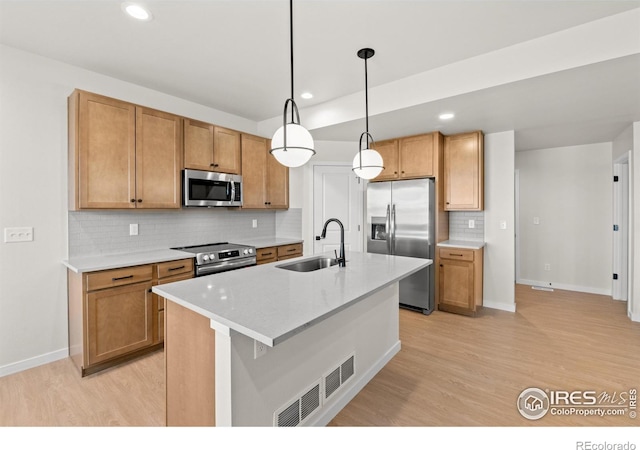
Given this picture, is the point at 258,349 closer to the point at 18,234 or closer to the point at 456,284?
the point at 18,234

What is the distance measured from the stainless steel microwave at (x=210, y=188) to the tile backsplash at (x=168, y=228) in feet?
1.13

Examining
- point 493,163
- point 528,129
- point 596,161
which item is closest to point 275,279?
point 493,163

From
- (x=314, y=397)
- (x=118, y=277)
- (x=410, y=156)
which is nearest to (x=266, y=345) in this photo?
(x=314, y=397)

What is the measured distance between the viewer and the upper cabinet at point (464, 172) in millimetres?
3904

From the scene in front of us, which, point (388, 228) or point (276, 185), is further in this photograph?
point (276, 185)

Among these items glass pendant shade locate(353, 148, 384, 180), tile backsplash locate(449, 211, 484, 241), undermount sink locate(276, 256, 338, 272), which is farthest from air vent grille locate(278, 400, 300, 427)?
tile backsplash locate(449, 211, 484, 241)

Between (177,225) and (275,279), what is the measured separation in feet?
7.04

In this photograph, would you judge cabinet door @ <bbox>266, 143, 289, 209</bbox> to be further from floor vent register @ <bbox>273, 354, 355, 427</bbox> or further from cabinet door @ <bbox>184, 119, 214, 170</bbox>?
floor vent register @ <bbox>273, 354, 355, 427</bbox>

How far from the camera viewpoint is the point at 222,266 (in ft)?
10.7

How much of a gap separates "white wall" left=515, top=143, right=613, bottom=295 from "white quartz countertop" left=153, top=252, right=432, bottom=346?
4.23 metres

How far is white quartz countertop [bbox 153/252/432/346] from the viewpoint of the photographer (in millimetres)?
1233

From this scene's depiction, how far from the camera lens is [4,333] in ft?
7.97

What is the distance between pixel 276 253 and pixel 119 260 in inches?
72.1

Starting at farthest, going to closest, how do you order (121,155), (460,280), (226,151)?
(460,280) < (226,151) < (121,155)
